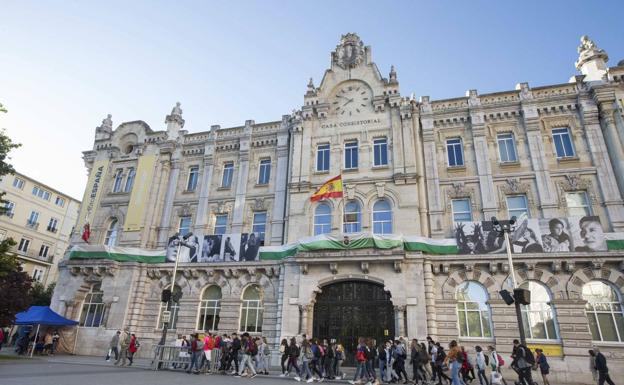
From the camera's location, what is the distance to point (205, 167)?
1142 inches

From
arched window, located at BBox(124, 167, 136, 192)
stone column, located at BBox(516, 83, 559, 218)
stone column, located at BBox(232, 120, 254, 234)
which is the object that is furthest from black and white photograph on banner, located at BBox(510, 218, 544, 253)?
arched window, located at BBox(124, 167, 136, 192)

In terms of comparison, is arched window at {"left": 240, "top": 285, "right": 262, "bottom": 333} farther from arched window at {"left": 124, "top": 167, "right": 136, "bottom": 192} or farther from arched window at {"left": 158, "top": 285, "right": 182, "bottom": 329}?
arched window at {"left": 124, "top": 167, "right": 136, "bottom": 192}

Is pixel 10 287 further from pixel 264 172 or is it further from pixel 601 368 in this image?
pixel 601 368

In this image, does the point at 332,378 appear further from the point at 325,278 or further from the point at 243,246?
the point at 243,246

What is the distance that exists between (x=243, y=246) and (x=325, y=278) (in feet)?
20.8

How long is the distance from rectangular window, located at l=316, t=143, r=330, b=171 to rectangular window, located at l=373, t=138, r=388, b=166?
3.33 m

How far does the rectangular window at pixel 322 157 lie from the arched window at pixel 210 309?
10790mm

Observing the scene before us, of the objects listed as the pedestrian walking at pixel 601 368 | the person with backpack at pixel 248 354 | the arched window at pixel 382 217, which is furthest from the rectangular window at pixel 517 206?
the person with backpack at pixel 248 354

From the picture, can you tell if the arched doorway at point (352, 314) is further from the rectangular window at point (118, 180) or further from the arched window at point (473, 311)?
the rectangular window at point (118, 180)

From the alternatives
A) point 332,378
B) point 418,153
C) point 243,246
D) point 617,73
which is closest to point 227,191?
point 243,246

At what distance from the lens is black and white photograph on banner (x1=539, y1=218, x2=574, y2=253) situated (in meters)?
19.3

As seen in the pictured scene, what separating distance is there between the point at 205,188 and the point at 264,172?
4751mm

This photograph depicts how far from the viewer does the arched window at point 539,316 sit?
61.0 ft

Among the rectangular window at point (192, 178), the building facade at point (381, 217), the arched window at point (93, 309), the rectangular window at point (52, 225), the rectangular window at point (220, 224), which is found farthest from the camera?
the rectangular window at point (52, 225)
